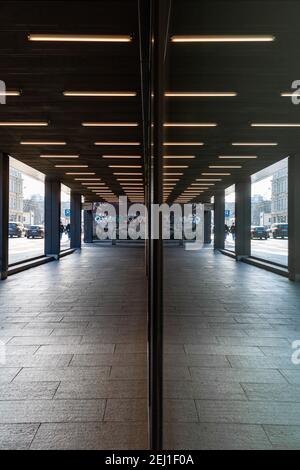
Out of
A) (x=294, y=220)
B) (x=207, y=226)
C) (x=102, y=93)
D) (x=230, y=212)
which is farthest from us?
(x=230, y=212)

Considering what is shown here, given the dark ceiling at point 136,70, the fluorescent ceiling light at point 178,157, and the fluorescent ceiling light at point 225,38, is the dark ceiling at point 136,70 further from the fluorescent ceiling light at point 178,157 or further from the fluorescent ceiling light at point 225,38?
the fluorescent ceiling light at point 178,157

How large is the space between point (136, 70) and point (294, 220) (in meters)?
7.91

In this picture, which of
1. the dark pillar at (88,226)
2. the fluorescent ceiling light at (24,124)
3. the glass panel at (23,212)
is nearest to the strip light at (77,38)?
→ the fluorescent ceiling light at (24,124)

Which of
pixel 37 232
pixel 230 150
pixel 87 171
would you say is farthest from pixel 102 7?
pixel 37 232

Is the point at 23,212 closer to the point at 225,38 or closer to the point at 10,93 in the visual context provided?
the point at 10,93

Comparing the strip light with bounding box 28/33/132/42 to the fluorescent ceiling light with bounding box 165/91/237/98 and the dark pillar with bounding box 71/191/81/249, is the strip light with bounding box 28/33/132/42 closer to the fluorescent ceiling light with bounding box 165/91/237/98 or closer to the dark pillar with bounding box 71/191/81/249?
the fluorescent ceiling light with bounding box 165/91/237/98

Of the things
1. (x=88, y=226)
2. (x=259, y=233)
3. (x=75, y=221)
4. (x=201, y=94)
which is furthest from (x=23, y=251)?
(x=259, y=233)

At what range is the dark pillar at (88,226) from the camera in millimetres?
33375

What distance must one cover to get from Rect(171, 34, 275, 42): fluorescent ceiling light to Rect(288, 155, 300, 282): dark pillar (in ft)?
25.1

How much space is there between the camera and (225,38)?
488 centimetres

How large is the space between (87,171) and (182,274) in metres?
5.61

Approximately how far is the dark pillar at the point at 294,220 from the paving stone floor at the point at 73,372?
5.33 metres

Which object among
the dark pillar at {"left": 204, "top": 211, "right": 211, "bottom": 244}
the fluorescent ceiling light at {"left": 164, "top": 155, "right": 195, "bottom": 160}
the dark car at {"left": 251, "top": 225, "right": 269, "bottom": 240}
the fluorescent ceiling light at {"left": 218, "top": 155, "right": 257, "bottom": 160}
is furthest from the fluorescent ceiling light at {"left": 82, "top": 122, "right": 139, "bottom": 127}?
the dark car at {"left": 251, "top": 225, "right": 269, "bottom": 240}

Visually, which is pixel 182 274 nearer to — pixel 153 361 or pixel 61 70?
pixel 61 70
